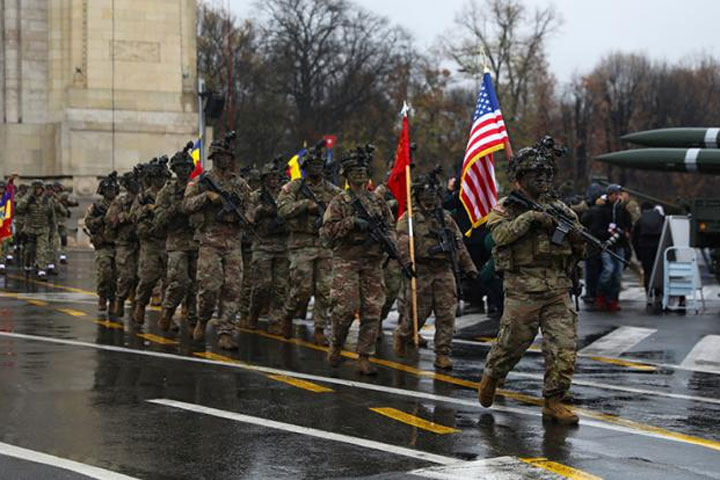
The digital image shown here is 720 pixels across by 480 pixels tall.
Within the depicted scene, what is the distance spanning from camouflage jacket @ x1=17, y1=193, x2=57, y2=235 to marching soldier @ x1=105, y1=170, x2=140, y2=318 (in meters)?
7.47

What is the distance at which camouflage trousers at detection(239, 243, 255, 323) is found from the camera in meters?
16.1

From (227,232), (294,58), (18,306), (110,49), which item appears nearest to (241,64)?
(294,58)

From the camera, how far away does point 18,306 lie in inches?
720

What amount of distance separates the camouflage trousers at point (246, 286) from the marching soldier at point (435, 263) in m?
3.13

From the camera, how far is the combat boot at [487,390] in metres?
9.43

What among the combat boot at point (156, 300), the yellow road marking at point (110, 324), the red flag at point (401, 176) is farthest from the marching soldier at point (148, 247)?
the red flag at point (401, 176)

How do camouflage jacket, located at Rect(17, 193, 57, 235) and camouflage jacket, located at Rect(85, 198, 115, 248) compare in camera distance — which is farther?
camouflage jacket, located at Rect(17, 193, 57, 235)

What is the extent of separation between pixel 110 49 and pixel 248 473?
32840 mm

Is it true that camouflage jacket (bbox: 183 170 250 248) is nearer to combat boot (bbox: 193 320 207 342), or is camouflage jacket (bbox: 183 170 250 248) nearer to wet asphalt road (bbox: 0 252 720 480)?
combat boot (bbox: 193 320 207 342)

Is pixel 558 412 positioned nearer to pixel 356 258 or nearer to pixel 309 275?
pixel 356 258

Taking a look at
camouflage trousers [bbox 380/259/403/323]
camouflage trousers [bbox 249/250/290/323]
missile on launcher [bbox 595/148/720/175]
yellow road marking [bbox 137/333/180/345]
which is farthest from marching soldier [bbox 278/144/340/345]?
missile on launcher [bbox 595/148/720/175]

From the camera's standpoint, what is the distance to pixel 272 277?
1521cm

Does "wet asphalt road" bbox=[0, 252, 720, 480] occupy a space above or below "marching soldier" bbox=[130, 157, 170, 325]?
below

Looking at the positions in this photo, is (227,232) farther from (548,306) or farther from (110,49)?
(110,49)
